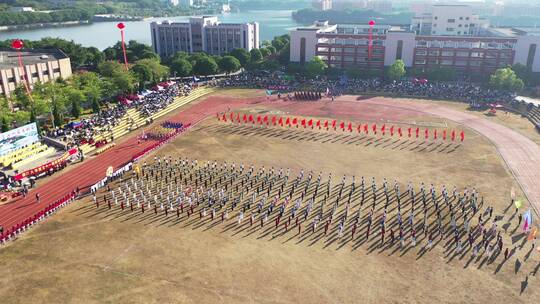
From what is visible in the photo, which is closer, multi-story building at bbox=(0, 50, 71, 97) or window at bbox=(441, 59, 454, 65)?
multi-story building at bbox=(0, 50, 71, 97)

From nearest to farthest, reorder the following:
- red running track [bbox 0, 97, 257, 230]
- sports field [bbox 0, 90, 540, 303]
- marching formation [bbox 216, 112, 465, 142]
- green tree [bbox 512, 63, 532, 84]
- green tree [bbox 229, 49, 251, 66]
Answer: sports field [bbox 0, 90, 540, 303] → red running track [bbox 0, 97, 257, 230] → marching formation [bbox 216, 112, 465, 142] → green tree [bbox 512, 63, 532, 84] → green tree [bbox 229, 49, 251, 66]

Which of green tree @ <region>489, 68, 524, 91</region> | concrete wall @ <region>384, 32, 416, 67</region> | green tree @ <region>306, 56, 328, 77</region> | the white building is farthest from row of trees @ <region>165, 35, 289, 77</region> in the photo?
green tree @ <region>489, 68, 524, 91</region>

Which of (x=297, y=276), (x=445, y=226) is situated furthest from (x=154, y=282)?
(x=445, y=226)

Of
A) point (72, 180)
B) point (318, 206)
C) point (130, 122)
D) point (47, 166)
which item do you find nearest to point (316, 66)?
point (130, 122)

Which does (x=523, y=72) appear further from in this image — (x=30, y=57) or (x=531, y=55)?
(x=30, y=57)

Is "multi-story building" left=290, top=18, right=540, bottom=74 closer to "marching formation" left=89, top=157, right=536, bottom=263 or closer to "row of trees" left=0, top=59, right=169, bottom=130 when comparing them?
"row of trees" left=0, top=59, right=169, bottom=130
